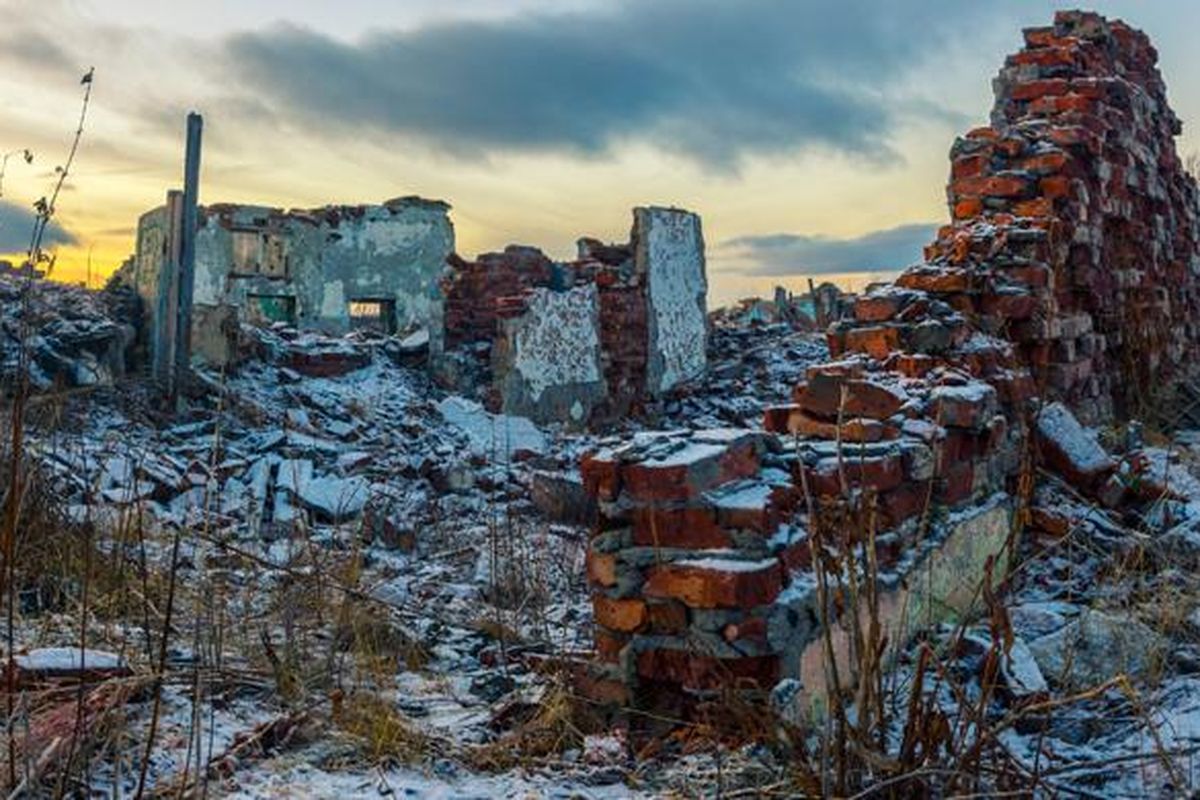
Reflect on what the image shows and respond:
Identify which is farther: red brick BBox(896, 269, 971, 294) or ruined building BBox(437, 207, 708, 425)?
ruined building BBox(437, 207, 708, 425)

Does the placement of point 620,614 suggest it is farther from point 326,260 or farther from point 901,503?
point 326,260

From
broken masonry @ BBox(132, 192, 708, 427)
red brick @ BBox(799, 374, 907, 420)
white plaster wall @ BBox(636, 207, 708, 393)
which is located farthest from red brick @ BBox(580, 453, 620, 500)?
white plaster wall @ BBox(636, 207, 708, 393)

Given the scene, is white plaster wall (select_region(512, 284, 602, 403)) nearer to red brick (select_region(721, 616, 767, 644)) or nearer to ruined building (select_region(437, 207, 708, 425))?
ruined building (select_region(437, 207, 708, 425))

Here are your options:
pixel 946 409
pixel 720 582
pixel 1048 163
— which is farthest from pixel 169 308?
pixel 720 582

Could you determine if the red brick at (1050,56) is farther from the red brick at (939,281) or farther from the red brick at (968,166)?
the red brick at (939,281)

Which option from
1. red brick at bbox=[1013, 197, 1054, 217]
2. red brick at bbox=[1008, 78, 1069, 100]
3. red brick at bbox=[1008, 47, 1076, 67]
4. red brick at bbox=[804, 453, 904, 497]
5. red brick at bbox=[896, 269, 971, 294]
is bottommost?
red brick at bbox=[804, 453, 904, 497]

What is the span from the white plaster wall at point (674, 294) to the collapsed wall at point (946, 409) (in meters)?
6.12

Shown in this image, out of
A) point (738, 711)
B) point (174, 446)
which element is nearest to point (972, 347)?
point (738, 711)

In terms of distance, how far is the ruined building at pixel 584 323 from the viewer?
11.3 metres

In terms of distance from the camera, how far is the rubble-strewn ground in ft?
6.68

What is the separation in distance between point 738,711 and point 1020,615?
1632 millimetres

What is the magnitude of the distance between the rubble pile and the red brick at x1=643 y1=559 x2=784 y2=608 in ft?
22.4

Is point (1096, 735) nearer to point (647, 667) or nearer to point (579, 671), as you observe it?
point (647, 667)

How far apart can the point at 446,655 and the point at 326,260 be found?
15.3 meters
